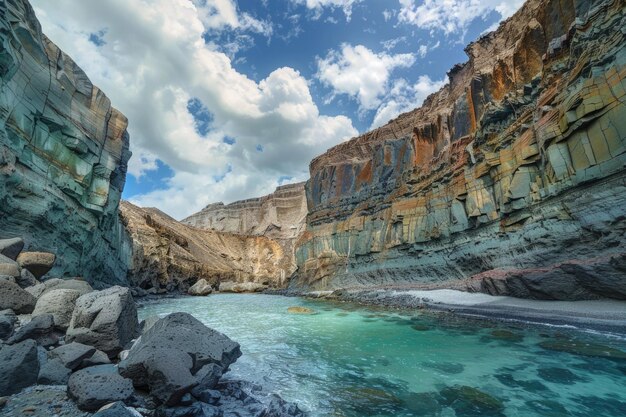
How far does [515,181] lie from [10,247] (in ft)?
85.3

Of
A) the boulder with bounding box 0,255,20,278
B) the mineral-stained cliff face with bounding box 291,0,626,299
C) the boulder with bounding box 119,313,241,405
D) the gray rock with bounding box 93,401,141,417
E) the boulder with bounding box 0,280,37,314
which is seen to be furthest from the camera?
the mineral-stained cliff face with bounding box 291,0,626,299

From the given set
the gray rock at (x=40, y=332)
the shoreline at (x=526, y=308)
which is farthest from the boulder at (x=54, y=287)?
the shoreline at (x=526, y=308)

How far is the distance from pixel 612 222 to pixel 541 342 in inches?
282

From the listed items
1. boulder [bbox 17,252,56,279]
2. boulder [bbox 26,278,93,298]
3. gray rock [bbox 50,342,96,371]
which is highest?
boulder [bbox 17,252,56,279]

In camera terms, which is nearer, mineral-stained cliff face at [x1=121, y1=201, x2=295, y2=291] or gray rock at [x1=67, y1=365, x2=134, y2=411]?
gray rock at [x1=67, y1=365, x2=134, y2=411]

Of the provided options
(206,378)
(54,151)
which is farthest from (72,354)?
(54,151)

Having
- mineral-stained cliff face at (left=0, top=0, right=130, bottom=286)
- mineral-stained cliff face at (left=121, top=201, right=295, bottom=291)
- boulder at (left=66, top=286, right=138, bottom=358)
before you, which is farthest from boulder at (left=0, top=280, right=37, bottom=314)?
mineral-stained cliff face at (left=121, top=201, right=295, bottom=291)

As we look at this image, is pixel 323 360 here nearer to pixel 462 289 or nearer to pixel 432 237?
pixel 462 289

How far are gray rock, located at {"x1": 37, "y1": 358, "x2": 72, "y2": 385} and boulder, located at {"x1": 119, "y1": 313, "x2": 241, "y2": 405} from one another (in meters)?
0.93

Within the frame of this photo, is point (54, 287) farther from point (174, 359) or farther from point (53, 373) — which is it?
point (174, 359)

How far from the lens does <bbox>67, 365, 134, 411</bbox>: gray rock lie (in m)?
4.51

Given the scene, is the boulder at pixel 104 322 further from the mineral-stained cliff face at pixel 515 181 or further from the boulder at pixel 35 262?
the mineral-stained cliff face at pixel 515 181

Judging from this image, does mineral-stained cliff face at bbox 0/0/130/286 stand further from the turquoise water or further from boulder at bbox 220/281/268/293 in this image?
boulder at bbox 220/281/268/293

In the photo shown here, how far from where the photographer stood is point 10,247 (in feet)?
38.4
